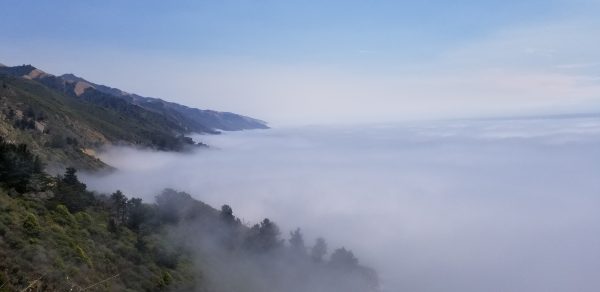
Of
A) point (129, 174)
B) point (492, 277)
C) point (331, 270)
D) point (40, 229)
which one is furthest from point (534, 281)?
point (40, 229)

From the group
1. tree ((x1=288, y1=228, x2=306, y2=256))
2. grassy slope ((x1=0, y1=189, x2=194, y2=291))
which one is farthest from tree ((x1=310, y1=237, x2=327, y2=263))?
grassy slope ((x1=0, y1=189, x2=194, y2=291))

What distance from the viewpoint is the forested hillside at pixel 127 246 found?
26.3 m

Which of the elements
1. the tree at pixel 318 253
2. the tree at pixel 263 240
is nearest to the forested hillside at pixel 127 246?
the tree at pixel 263 240

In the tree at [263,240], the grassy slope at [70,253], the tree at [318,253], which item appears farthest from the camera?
the tree at [318,253]

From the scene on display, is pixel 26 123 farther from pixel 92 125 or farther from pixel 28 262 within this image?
pixel 28 262

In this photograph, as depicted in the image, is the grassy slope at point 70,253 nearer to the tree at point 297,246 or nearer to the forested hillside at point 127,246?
the forested hillside at point 127,246

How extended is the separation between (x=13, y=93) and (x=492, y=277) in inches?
7216

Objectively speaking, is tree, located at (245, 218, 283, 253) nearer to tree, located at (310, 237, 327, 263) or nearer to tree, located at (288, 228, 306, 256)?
tree, located at (288, 228, 306, 256)

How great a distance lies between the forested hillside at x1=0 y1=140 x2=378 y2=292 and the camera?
86.4 ft

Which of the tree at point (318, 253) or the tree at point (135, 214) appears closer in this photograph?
the tree at point (135, 214)

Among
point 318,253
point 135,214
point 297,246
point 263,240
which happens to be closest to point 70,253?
point 135,214

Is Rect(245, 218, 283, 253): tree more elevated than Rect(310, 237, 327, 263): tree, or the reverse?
Rect(245, 218, 283, 253): tree

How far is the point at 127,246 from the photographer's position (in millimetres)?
43875

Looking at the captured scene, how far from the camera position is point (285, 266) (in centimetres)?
8650
